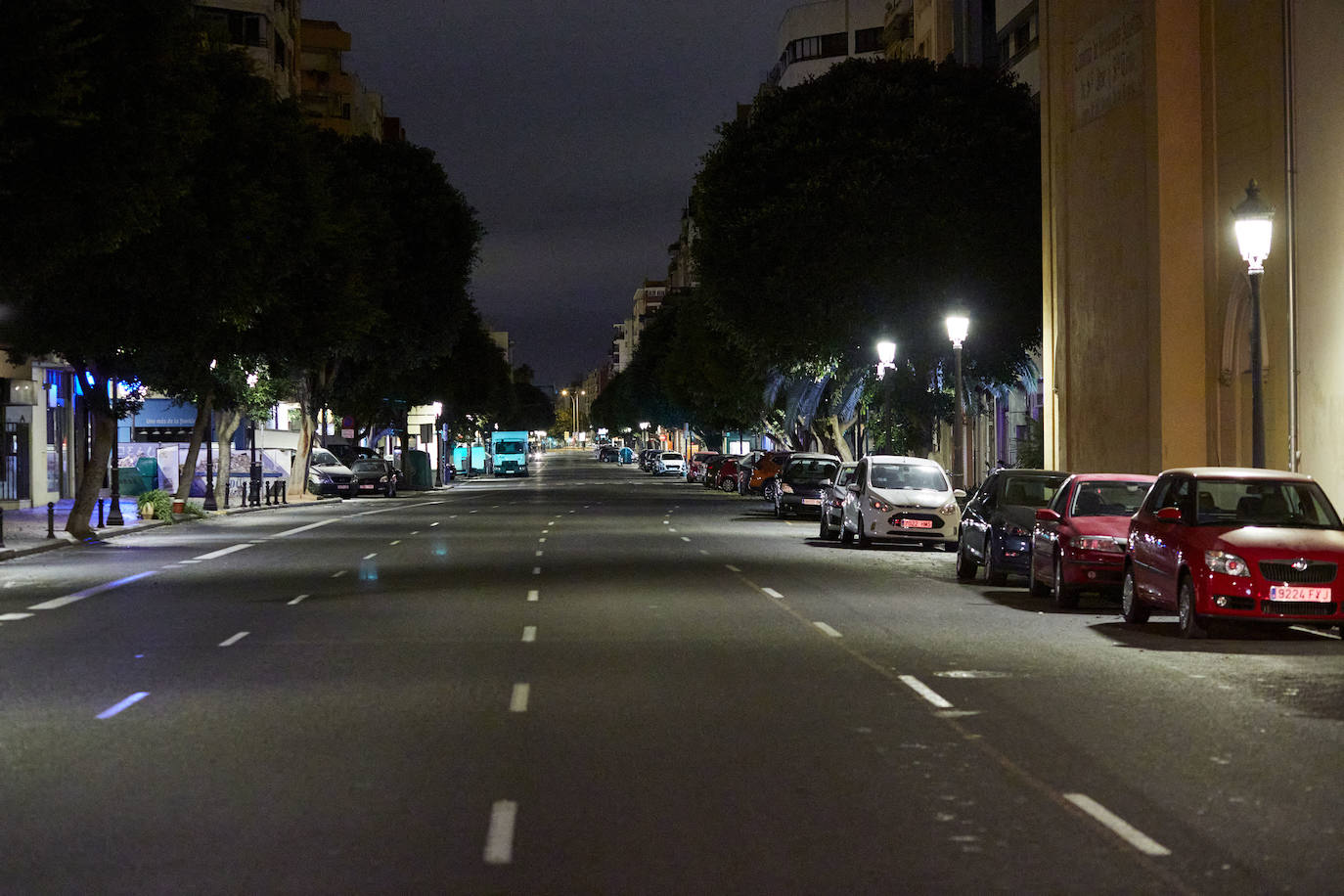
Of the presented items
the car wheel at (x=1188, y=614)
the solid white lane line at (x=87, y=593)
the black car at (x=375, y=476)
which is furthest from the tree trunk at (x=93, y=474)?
the black car at (x=375, y=476)

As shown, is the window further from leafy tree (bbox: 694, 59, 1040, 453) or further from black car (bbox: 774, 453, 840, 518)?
black car (bbox: 774, 453, 840, 518)

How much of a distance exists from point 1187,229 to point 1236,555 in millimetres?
18731

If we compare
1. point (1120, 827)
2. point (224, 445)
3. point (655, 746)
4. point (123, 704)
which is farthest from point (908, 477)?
point (224, 445)

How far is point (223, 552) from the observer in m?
35.1

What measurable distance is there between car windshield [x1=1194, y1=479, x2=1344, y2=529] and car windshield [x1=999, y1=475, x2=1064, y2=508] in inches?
262

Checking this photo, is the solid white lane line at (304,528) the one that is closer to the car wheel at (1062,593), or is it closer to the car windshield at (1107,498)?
the car windshield at (1107,498)

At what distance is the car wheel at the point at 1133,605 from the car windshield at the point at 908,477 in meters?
15.4

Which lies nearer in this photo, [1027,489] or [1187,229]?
[1027,489]

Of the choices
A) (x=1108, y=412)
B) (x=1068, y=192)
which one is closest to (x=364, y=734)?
(x=1108, y=412)

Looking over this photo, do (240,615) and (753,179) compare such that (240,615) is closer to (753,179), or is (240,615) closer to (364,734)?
(364,734)

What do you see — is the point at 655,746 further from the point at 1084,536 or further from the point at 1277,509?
the point at 1084,536

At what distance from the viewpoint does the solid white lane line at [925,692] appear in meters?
13.2

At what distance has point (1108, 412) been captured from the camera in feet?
128

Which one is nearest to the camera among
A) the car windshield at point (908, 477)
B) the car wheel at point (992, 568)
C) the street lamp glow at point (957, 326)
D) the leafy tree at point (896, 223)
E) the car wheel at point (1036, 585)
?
the car wheel at point (1036, 585)
